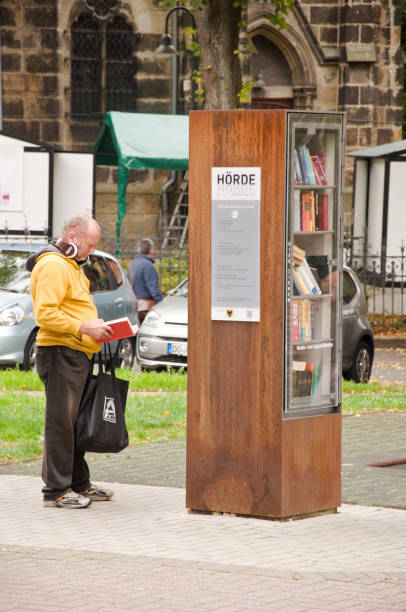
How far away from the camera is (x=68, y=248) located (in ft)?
24.7

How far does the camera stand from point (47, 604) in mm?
5406

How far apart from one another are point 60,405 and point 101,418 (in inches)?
11.7

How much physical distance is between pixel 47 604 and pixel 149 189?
25381mm

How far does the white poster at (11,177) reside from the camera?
21719 mm

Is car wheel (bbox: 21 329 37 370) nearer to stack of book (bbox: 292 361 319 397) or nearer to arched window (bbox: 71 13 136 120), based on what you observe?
stack of book (bbox: 292 361 319 397)

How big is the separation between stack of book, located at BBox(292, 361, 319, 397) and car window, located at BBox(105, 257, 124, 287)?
29.6ft

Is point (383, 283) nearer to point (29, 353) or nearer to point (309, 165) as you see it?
point (29, 353)

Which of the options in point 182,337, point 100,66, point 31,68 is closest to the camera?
point 182,337

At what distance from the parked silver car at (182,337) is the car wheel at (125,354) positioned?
0.37 m

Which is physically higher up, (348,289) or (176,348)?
(348,289)

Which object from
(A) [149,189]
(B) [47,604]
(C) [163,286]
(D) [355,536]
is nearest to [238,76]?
(C) [163,286]

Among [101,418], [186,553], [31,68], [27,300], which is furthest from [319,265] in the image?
[31,68]

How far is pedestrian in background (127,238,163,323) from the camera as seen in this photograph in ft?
60.0

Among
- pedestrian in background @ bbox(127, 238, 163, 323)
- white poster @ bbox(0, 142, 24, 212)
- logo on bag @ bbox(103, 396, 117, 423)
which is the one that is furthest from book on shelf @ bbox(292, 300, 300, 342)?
white poster @ bbox(0, 142, 24, 212)
